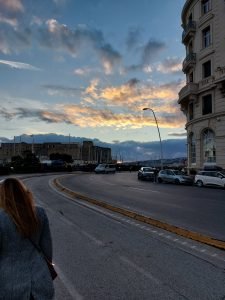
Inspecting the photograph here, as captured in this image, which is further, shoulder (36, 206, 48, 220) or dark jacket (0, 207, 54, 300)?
shoulder (36, 206, 48, 220)

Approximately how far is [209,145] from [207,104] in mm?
4437

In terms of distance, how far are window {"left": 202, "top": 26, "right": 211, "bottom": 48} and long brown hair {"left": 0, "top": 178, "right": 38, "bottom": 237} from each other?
43.0 m

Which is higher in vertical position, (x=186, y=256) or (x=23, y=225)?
(x=23, y=225)

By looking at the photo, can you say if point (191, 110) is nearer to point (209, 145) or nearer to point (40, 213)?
point (209, 145)

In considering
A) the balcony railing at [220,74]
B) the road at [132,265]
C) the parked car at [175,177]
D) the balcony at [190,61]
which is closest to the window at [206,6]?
the balcony at [190,61]

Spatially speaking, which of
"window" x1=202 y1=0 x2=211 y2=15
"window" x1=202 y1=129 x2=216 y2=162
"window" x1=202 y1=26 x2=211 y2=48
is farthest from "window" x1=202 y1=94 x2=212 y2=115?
"window" x1=202 y1=0 x2=211 y2=15

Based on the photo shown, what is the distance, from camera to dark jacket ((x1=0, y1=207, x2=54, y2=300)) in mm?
2585

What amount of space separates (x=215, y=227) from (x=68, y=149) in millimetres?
184784

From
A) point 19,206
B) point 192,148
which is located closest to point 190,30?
point 192,148

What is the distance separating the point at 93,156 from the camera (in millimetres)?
196625

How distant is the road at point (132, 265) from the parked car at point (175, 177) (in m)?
25.3

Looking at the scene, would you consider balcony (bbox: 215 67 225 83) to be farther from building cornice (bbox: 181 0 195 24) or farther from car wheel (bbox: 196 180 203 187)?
building cornice (bbox: 181 0 195 24)

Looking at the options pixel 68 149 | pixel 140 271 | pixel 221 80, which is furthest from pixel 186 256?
pixel 68 149

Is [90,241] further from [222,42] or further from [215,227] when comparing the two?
[222,42]
